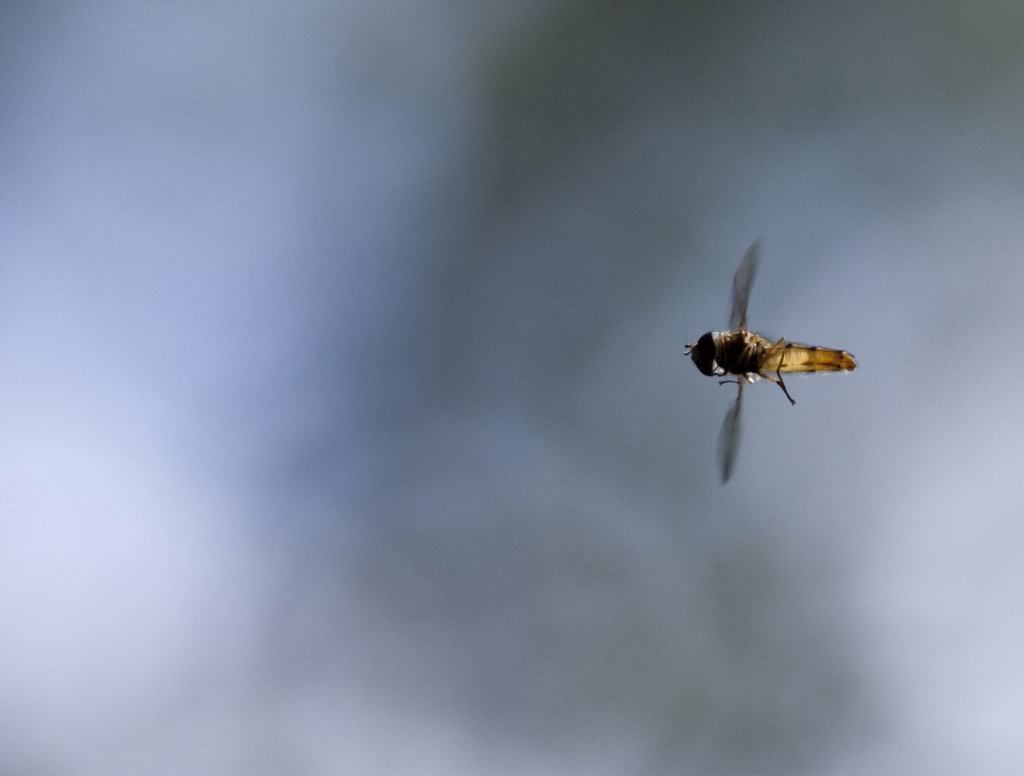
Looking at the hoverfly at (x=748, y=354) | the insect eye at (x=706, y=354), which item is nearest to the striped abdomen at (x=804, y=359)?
the hoverfly at (x=748, y=354)

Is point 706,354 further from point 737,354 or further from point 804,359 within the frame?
point 804,359

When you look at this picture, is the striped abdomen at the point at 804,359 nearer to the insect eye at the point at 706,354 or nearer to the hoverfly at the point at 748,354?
the hoverfly at the point at 748,354

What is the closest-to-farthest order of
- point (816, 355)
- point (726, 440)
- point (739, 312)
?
point (726, 440) → point (816, 355) → point (739, 312)

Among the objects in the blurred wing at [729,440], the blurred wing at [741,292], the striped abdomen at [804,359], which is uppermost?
the blurred wing at [741,292]

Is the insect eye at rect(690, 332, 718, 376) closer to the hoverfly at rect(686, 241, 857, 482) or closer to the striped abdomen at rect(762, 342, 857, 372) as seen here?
the hoverfly at rect(686, 241, 857, 482)

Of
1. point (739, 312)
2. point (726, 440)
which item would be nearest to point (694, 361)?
point (739, 312)

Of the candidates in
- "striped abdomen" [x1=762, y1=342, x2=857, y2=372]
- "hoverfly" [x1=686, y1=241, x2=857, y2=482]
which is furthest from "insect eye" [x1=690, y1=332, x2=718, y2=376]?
"striped abdomen" [x1=762, y1=342, x2=857, y2=372]

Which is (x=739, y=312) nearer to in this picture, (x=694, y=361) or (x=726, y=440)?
(x=694, y=361)

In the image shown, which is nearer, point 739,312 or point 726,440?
point 726,440
